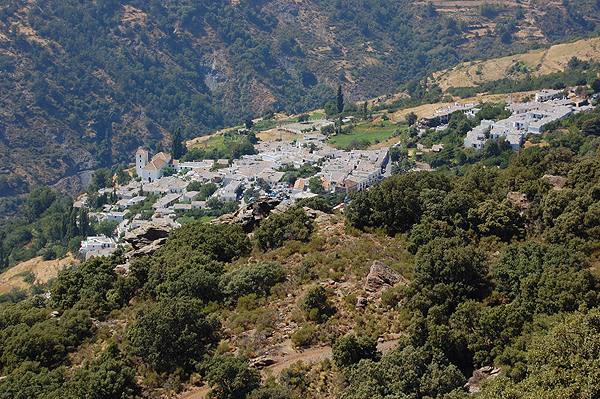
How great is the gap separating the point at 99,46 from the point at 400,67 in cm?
7775

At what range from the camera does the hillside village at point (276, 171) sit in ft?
193

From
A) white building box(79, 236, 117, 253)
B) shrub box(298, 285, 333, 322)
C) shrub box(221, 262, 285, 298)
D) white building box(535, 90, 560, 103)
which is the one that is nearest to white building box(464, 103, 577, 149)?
white building box(535, 90, 560, 103)

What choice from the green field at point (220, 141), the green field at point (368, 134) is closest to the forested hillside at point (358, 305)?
the green field at point (368, 134)

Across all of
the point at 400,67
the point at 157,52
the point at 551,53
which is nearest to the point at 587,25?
the point at 400,67

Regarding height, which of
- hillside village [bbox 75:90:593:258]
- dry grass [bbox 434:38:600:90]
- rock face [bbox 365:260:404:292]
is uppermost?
dry grass [bbox 434:38:600:90]

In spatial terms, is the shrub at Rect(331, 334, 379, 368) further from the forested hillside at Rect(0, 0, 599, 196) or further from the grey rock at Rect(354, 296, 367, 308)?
the forested hillside at Rect(0, 0, 599, 196)

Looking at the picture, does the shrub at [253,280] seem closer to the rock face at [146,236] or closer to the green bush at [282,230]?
the green bush at [282,230]

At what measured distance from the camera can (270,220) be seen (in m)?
27.0

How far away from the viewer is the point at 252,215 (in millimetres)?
30438

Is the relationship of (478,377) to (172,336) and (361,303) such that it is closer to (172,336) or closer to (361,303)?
(361,303)

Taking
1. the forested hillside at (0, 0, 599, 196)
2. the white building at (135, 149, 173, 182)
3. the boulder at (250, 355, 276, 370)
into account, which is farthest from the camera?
the forested hillside at (0, 0, 599, 196)

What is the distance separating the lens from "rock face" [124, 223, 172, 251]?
30.0m

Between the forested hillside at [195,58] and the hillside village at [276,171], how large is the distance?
107ft

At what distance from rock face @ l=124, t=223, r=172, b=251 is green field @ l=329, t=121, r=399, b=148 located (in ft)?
164
